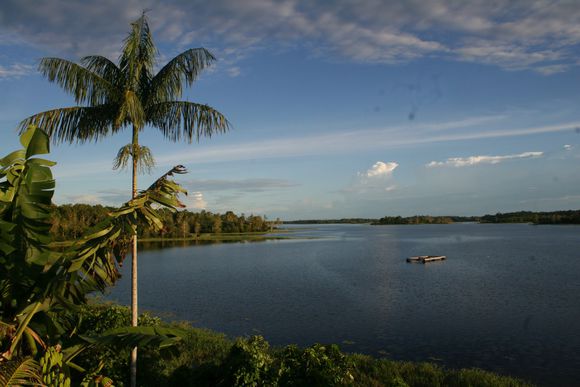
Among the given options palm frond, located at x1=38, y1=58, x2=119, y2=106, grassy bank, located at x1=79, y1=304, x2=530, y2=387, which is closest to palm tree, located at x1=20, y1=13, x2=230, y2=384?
palm frond, located at x1=38, y1=58, x2=119, y2=106

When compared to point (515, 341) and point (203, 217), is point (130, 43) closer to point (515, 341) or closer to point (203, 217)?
point (515, 341)

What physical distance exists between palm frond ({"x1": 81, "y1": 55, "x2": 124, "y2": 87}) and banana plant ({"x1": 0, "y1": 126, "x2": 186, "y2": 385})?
5146 millimetres

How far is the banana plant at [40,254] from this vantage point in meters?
6.43

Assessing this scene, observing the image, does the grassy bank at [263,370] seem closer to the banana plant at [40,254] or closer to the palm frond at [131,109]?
the banana plant at [40,254]

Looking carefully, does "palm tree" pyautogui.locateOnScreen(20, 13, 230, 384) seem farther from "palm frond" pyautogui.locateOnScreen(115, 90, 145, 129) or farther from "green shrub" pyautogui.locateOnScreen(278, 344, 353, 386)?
"green shrub" pyautogui.locateOnScreen(278, 344, 353, 386)

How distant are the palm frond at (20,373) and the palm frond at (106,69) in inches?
326

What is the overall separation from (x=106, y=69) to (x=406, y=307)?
966 inches

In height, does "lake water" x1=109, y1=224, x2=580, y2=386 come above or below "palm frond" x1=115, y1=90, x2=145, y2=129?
below

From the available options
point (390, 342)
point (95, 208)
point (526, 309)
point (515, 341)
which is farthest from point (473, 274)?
point (95, 208)

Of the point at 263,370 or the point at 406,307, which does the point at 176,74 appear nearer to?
the point at 263,370

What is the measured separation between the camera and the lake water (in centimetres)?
1950

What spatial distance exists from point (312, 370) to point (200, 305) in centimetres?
2127

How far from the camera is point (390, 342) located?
68.8ft

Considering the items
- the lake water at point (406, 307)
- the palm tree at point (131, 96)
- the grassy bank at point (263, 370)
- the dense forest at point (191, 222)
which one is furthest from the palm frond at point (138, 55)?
the dense forest at point (191, 222)
